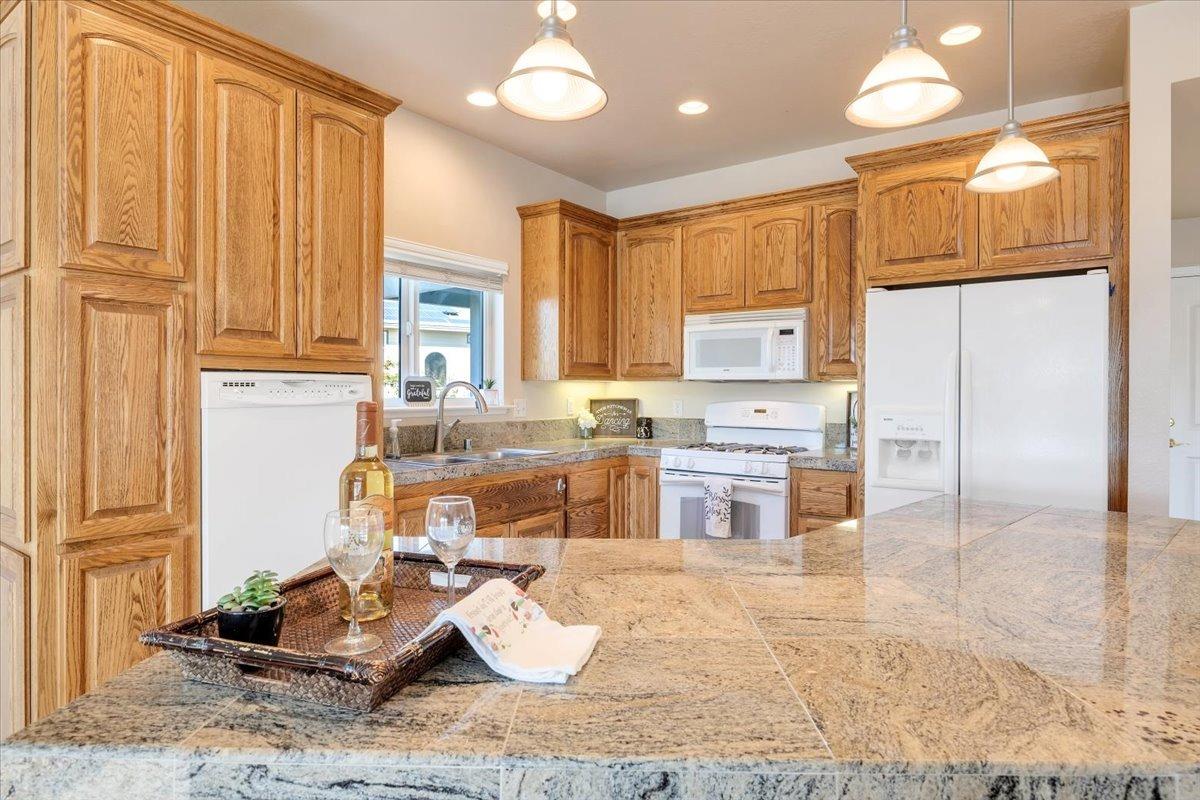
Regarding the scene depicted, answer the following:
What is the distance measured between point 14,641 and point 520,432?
255cm

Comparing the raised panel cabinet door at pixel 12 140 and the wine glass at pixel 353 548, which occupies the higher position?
the raised panel cabinet door at pixel 12 140

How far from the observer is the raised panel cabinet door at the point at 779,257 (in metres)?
3.72

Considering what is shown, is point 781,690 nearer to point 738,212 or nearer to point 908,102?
point 908,102

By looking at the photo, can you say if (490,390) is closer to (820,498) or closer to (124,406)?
(820,498)

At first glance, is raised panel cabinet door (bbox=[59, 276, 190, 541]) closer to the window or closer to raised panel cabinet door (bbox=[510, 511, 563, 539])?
the window

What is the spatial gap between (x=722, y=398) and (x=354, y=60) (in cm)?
278

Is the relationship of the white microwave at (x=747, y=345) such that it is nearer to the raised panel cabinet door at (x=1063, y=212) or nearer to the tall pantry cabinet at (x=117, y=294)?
the raised panel cabinet door at (x=1063, y=212)

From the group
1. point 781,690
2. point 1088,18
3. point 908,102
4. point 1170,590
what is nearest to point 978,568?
point 1170,590

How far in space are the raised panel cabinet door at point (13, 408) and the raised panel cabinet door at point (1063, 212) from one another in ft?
11.2

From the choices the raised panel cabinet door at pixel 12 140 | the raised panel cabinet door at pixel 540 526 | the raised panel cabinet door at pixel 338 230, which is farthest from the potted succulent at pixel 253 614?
the raised panel cabinet door at pixel 540 526

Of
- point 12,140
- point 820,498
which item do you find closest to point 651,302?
point 820,498

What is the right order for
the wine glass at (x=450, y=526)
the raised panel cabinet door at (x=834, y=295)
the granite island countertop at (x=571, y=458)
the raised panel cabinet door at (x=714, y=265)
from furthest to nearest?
the raised panel cabinet door at (x=714, y=265)
the raised panel cabinet door at (x=834, y=295)
the granite island countertop at (x=571, y=458)
the wine glass at (x=450, y=526)

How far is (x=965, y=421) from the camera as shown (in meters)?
2.83

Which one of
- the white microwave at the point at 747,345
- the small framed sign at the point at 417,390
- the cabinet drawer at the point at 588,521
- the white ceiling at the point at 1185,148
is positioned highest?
the white ceiling at the point at 1185,148
